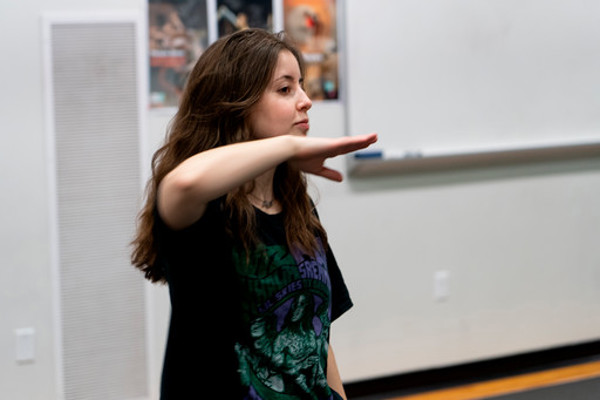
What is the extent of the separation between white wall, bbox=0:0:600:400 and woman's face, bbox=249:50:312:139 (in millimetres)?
1452

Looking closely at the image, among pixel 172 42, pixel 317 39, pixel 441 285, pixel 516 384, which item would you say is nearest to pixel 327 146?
pixel 172 42

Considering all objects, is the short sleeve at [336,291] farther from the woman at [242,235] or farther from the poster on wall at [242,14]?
the poster on wall at [242,14]

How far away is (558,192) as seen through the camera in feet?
10.5

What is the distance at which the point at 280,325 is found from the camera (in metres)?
1.07

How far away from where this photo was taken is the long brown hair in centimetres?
107

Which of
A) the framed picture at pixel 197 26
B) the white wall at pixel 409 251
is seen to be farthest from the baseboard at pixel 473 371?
the framed picture at pixel 197 26

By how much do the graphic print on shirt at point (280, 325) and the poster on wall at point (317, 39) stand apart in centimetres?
161

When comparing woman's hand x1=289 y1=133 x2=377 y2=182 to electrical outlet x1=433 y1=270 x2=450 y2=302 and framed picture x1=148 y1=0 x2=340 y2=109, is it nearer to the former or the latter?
framed picture x1=148 y1=0 x2=340 y2=109

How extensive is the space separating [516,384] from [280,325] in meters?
2.27

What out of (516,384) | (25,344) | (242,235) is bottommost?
(516,384)

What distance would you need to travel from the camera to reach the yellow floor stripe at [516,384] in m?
2.94

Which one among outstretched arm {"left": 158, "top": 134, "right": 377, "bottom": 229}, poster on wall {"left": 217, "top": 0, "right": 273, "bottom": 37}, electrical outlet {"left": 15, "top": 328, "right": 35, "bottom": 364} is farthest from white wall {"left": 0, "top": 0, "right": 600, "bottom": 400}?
outstretched arm {"left": 158, "top": 134, "right": 377, "bottom": 229}

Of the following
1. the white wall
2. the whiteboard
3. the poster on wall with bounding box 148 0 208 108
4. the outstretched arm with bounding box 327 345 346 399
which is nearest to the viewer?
the outstretched arm with bounding box 327 345 346 399

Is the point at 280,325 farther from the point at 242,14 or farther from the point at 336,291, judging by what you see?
the point at 242,14
